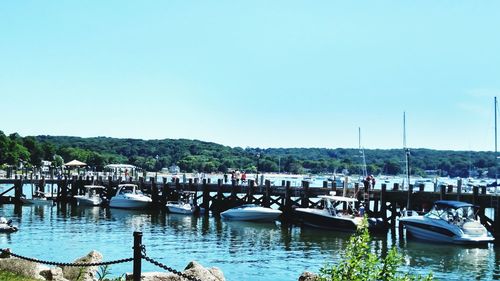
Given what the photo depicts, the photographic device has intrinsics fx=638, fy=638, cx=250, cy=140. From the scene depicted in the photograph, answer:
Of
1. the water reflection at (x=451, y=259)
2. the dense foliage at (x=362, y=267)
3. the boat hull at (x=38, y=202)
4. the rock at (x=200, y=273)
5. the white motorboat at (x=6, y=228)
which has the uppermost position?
the dense foliage at (x=362, y=267)

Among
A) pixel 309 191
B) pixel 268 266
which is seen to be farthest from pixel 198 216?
pixel 268 266

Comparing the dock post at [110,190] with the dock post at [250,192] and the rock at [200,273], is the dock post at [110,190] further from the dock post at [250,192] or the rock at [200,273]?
the rock at [200,273]

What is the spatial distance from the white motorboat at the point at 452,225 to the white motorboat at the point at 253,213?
13485 mm

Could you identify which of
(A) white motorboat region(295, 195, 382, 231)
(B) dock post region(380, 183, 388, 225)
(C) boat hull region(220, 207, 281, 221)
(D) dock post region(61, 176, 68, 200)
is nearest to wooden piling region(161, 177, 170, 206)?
(C) boat hull region(220, 207, 281, 221)

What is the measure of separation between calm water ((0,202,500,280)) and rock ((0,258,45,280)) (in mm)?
10640

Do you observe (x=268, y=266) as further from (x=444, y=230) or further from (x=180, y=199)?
(x=180, y=199)

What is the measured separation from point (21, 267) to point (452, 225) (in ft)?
97.1

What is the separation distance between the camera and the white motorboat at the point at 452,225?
3853 cm

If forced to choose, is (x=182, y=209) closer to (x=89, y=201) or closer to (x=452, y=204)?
(x=89, y=201)

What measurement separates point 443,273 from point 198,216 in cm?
3075

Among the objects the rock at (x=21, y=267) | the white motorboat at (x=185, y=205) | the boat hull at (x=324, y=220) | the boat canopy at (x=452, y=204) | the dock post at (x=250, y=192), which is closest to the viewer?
the rock at (x=21, y=267)

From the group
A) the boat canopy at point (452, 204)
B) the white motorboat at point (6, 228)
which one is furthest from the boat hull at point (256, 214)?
the white motorboat at point (6, 228)

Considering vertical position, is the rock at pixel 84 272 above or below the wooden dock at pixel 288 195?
below

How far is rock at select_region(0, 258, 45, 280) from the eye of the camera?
49.8ft
